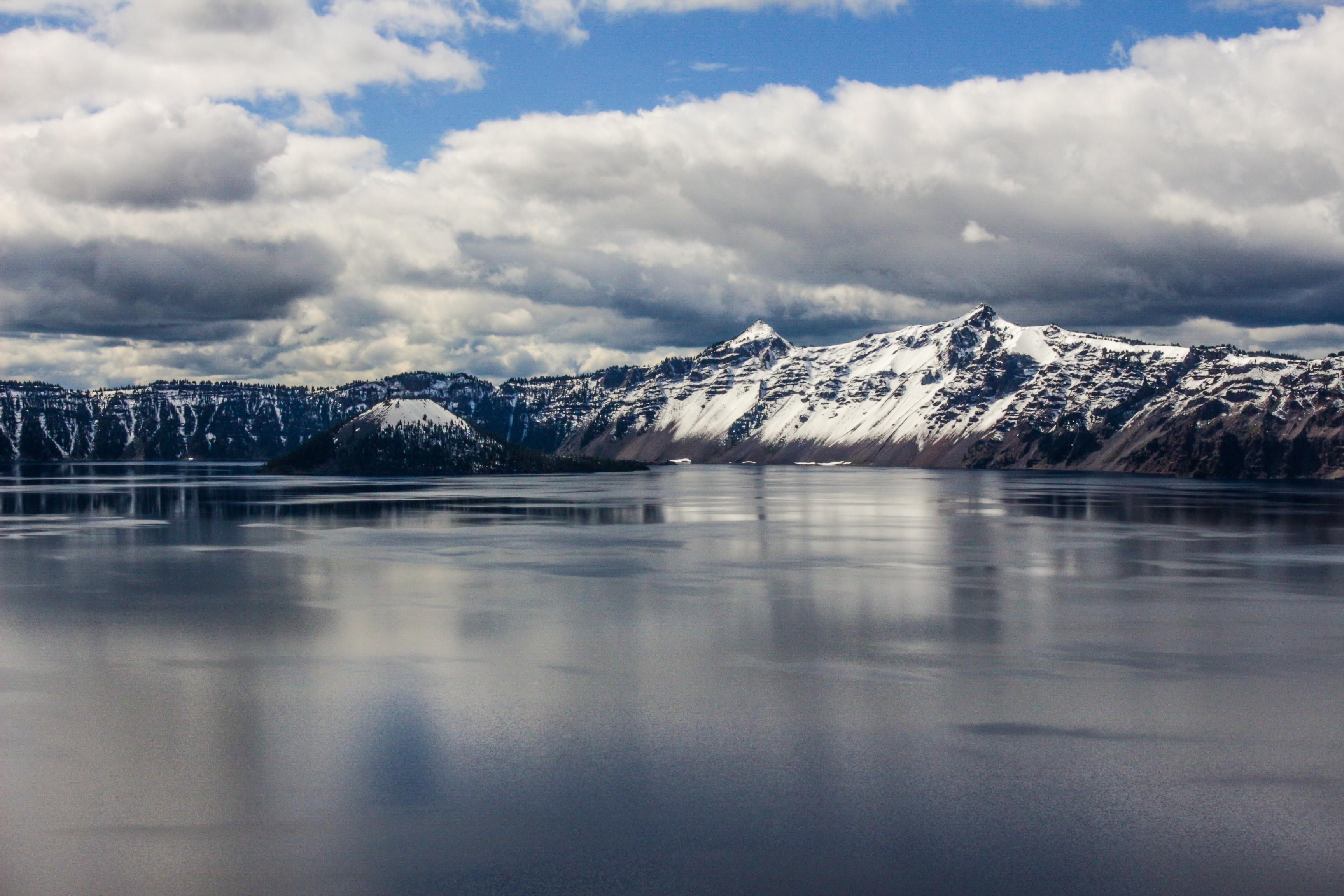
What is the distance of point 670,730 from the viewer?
2641 cm

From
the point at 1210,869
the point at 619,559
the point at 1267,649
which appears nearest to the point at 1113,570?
the point at 1267,649

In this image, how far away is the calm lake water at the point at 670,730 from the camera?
1838 centimetres

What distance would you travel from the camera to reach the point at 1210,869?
18016mm

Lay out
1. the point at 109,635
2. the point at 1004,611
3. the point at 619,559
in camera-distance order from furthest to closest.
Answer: the point at 619,559 < the point at 1004,611 < the point at 109,635

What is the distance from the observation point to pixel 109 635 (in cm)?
3950

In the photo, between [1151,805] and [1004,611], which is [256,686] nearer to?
[1151,805]

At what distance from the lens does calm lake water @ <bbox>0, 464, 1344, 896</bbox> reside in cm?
1838

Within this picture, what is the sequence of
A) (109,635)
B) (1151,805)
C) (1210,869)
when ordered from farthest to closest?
1. (109,635)
2. (1151,805)
3. (1210,869)

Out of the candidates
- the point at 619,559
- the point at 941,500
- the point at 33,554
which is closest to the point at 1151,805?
the point at 619,559

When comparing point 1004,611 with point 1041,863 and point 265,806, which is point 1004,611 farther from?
point 265,806

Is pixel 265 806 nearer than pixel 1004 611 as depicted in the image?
Yes

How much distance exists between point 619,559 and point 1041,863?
5040 cm

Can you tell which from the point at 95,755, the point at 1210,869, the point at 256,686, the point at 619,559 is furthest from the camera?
the point at 619,559

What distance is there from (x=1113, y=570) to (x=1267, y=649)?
24.2 metres
